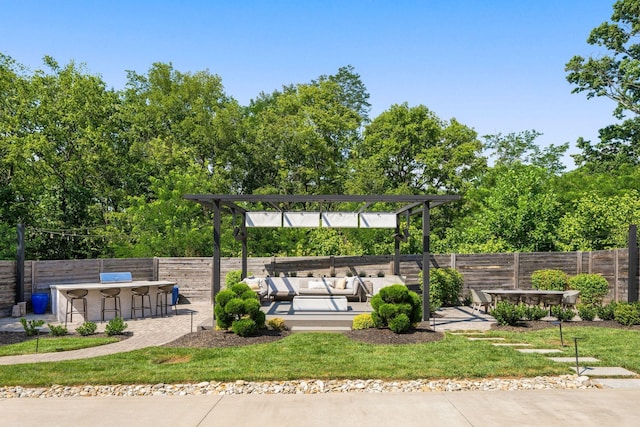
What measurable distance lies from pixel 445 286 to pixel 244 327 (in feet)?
27.0

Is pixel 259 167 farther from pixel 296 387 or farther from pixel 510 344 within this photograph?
pixel 296 387

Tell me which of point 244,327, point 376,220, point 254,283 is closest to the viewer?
point 244,327

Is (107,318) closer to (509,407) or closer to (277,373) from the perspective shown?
(277,373)

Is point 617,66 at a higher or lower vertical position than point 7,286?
higher

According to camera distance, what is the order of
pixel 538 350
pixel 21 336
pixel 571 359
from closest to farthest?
pixel 571 359
pixel 538 350
pixel 21 336

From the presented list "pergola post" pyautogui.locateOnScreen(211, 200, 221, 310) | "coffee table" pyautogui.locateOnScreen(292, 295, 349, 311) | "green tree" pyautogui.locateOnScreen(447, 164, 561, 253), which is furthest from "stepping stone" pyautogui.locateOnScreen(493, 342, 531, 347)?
"green tree" pyautogui.locateOnScreen(447, 164, 561, 253)

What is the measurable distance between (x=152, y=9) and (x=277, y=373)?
48.5ft

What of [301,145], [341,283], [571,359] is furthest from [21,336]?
[301,145]

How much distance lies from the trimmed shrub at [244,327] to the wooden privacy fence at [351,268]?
6888mm

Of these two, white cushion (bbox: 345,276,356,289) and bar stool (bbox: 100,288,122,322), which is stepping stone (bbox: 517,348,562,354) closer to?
white cushion (bbox: 345,276,356,289)

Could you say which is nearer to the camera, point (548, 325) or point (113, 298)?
point (548, 325)

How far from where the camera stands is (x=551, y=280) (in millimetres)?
16281

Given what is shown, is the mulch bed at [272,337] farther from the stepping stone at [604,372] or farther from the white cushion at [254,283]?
the white cushion at [254,283]

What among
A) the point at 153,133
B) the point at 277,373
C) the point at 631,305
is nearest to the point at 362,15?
the point at 631,305
